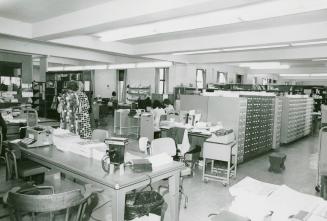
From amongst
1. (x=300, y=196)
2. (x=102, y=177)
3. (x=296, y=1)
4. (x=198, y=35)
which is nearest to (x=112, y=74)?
(x=198, y=35)

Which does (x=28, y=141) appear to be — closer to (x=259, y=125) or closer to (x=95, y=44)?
(x=95, y=44)

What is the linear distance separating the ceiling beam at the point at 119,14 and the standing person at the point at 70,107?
3.95 feet

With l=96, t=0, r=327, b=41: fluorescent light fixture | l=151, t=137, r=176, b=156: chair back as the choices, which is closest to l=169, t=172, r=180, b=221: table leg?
l=151, t=137, r=176, b=156: chair back

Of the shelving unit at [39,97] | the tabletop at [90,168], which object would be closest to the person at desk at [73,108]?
the tabletop at [90,168]

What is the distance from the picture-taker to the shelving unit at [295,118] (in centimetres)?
825

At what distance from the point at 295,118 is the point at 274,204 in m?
8.35

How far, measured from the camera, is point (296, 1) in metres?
3.81

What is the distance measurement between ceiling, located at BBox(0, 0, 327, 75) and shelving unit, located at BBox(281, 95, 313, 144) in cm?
146

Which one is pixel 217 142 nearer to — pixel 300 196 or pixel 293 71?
pixel 300 196

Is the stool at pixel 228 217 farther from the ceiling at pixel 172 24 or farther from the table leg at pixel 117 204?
the ceiling at pixel 172 24

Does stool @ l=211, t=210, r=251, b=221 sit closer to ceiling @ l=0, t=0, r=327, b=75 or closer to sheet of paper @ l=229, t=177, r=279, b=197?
sheet of paper @ l=229, t=177, r=279, b=197

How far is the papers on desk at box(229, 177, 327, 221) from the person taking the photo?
4.41 feet

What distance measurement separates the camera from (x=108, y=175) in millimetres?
2461

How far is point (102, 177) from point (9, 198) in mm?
691
